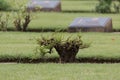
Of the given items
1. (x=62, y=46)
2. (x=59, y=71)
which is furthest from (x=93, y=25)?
(x=59, y=71)

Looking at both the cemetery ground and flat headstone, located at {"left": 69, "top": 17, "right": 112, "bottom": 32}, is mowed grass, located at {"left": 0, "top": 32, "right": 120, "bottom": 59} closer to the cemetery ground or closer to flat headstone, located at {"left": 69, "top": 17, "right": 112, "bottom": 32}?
the cemetery ground

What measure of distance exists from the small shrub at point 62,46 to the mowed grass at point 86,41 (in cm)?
52

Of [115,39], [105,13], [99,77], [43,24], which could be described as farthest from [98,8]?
[99,77]

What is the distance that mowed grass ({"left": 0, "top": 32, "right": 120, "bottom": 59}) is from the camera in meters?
14.4

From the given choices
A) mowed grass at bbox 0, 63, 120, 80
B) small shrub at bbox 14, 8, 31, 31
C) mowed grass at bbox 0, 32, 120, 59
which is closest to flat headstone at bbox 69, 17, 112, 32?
mowed grass at bbox 0, 32, 120, 59

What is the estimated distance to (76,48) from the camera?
44.7 ft

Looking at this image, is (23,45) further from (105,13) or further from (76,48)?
(105,13)

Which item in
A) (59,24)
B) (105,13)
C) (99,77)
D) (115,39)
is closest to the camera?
(99,77)

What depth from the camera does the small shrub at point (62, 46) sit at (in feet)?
44.1

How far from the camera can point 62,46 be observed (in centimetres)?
1348

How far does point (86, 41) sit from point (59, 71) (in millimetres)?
4754

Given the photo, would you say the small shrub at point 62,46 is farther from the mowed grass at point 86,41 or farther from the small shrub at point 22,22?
the small shrub at point 22,22

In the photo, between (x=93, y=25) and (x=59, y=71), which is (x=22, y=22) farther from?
(x=59, y=71)

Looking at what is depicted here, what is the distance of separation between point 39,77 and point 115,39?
20.7 ft
